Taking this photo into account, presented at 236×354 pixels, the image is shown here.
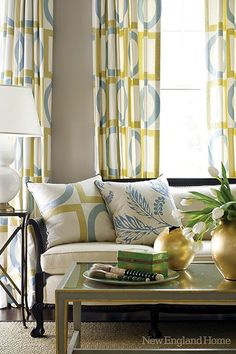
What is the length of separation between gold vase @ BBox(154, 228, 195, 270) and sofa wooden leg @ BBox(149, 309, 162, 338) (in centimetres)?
80

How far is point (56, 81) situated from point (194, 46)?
1.07 m

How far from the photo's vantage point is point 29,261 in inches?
177

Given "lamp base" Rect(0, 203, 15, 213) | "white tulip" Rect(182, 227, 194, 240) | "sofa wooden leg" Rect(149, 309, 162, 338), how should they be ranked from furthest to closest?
"lamp base" Rect(0, 203, 15, 213), "sofa wooden leg" Rect(149, 309, 162, 338), "white tulip" Rect(182, 227, 194, 240)

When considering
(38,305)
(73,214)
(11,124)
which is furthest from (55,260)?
(11,124)

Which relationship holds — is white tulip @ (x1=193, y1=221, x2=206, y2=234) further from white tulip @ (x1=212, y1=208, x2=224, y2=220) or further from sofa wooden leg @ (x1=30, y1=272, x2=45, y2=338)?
sofa wooden leg @ (x1=30, y1=272, x2=45, y2=338)

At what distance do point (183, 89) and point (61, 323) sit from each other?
9.44 ft

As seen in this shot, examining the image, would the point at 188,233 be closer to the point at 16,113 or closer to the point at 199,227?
the point at 199,227

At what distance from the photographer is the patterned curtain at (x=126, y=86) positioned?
4.59 m

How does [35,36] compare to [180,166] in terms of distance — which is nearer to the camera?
[35,36]

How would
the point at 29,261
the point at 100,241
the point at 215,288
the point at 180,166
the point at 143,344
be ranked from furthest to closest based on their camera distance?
the point at 180,166 < the point at 29,261 < the point at 100,241 < the point at 143,344 < the point at 215,288

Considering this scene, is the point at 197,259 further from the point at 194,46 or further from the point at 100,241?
A: the point at 194,46

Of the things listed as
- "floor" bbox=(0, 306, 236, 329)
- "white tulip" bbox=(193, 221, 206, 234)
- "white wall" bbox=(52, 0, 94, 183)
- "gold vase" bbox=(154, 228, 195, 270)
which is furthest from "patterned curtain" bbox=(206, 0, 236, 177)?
"white tulip" bbox=(193, 221, 206, 234)

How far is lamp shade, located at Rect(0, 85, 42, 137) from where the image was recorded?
394 cm

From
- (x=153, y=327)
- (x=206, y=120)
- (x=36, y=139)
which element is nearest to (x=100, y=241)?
(x=153, y=327)
